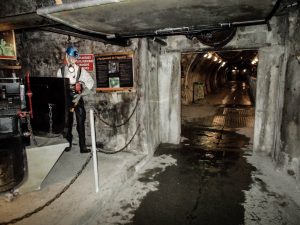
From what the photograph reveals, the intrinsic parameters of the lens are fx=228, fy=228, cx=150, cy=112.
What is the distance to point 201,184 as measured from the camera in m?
5.52

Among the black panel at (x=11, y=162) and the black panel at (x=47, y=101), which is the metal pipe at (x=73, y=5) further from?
the black panel at (x=11, y=162)

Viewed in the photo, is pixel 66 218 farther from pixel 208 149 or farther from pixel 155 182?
pixel 208 149

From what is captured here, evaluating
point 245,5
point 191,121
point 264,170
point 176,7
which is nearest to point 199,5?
point 176,7

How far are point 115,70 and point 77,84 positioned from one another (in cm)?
125

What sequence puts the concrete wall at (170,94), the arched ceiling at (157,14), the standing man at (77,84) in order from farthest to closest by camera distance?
the concrete wall at (170,94) → the standing man at (77,84) → the arched ceiling at (157,14)

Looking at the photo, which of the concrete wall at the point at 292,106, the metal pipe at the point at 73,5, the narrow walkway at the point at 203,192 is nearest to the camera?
the metal pipe at the point at 73,5

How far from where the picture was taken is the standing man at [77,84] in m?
6.52

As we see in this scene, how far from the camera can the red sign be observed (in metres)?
7.16

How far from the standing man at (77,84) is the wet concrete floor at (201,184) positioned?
2.35 metres

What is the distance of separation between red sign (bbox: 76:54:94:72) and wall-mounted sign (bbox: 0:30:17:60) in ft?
6.78

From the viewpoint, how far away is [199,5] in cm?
355

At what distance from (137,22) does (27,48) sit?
511 centimetres

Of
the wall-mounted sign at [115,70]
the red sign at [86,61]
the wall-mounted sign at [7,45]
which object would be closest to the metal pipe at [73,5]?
the wall-mounted sign at [115,70]

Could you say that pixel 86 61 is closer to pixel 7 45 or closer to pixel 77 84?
pixel 77 84
